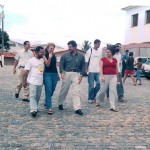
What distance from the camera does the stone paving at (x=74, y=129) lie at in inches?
217

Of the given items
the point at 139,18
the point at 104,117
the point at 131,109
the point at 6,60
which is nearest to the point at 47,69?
the point at 104,117

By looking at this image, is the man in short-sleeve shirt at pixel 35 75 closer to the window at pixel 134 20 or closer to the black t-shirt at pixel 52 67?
the black t-shirt at pixel 52 67

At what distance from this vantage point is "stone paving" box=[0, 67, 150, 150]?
5.50m

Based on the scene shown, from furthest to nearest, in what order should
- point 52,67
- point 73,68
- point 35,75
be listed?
1. point 73,68
2. point 52,67
3. point 35,75

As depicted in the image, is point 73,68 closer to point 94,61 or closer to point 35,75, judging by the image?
point 35,75

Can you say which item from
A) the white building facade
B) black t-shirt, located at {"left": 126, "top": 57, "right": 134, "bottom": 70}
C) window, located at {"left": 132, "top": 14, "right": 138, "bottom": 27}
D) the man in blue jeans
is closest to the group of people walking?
the man in blue jeans

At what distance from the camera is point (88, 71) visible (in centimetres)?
976

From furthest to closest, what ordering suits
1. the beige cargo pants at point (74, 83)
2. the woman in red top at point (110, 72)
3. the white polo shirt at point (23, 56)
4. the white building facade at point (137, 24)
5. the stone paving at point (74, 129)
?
the white building facade at point (137, 24)
the white polo shirt at point (23, 56)
the woman in red top at point (110, 72)
the beige cargo pants at point (74, 83)
the stone paving at point (74, 129)

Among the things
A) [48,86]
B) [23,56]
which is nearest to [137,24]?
[23,56]

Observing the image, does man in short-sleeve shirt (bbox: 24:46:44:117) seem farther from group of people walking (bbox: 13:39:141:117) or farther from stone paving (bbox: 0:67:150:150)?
stone paving (bbox: 0:67:150:150)

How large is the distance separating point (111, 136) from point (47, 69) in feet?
8.80

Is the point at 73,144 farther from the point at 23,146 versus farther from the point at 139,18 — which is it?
the point at 139,18

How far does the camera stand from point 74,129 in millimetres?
6543

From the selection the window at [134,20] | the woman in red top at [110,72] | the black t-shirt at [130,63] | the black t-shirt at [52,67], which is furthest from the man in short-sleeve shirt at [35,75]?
the window at [134,20]
